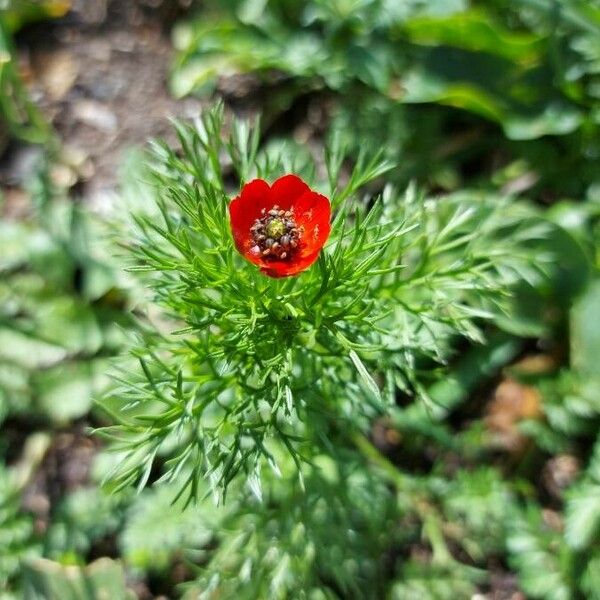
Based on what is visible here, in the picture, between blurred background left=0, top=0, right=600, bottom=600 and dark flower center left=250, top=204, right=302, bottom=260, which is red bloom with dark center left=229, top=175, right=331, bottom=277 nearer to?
dark flower center left=250, top=204, right=302, bottom=260

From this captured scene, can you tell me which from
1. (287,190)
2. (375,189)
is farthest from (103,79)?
(287,190)

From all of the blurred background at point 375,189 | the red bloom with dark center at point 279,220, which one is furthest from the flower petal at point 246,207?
the blurred background at point 375,189

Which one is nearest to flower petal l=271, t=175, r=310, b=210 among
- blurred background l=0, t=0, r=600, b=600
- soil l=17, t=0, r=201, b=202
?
blurred background l=0, t=0, r=600, b=600

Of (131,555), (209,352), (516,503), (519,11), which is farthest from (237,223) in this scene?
(519,11)

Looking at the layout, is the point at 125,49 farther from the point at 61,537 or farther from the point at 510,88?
the point at 61,537

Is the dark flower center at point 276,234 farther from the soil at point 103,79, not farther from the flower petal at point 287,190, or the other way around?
the soil at point 103,79

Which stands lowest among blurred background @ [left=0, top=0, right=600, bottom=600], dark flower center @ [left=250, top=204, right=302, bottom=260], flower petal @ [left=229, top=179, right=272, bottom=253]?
blurred background @ [left=0, top=0, right=600, bottom=600]
